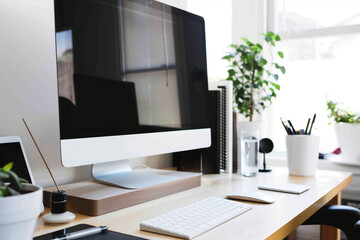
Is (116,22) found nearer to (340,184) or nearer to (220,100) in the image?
(220,100)

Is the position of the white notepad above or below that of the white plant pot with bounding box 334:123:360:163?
below

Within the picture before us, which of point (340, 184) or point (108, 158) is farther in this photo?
point (340, 184)

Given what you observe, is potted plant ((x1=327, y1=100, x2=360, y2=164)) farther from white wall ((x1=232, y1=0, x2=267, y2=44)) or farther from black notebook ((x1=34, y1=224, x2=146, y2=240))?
black notebook ((x1=34, y1=224, x2=146, y2=240))

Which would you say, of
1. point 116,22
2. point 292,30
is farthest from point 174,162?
point 292,30

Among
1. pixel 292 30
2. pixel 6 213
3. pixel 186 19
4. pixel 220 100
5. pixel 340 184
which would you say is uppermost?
pixel 292 30

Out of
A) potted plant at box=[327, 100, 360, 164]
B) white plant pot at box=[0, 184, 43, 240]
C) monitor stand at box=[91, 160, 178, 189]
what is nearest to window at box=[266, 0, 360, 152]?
potted plant at box=[327, 100, 360, 164]

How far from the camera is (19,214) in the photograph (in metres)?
0.48

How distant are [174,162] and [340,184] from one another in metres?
0.66

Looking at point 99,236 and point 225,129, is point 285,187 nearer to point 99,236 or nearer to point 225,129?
point 225,129

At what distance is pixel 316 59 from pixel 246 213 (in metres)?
1.52

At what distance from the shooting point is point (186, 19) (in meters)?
1.30

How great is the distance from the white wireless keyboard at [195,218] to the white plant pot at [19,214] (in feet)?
0.96

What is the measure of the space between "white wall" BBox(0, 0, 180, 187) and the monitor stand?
132mm

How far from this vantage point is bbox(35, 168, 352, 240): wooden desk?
0.76 m
